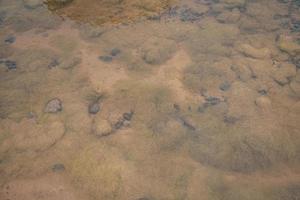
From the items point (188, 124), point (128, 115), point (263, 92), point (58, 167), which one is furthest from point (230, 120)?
point (58, 167)

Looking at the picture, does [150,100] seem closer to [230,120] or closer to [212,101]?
[212,101]

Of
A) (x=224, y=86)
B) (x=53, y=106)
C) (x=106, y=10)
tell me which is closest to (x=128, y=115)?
(x=53, y=106)

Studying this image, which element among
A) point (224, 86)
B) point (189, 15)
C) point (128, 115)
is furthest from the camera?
point (189, 15)

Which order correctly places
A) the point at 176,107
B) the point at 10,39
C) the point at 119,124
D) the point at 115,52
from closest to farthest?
1. the point at 119,124
2. the point at 176,107
3. the point at 115,52
4. the point at 10,39

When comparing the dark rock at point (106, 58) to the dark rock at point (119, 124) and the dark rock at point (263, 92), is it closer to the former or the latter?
the dark rock at point (119, 124)

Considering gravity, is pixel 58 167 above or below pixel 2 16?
below

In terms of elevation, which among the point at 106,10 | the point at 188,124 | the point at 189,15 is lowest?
the point at 188,124

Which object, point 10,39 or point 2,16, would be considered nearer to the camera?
point 10,39

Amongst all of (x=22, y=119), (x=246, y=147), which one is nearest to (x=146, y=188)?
(x=246, y=147)

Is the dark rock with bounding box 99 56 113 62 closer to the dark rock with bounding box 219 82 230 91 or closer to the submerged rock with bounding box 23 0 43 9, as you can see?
the dark rock with bounding box 219 82 230 91
